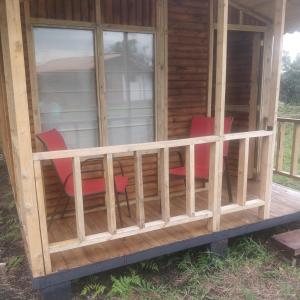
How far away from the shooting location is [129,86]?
3570 millimetres

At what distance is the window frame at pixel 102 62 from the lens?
303 centimetres

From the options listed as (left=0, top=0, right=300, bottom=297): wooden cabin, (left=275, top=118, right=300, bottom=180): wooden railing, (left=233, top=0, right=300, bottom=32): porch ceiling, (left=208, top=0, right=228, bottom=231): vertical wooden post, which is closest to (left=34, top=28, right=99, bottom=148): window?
(left=0, top=0, right=300, bottom=297): wooden cabin

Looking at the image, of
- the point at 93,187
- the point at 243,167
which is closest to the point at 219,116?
the point at 243,167

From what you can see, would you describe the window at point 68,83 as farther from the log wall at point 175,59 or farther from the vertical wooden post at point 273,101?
the vertical wooden post at point 273,101

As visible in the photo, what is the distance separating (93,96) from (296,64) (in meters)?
16.0

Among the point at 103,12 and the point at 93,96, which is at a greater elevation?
the point at 103,12

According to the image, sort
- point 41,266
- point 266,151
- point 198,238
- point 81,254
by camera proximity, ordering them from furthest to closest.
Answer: point 266,151 < point 198,238 < point 81,254 < point 41,266

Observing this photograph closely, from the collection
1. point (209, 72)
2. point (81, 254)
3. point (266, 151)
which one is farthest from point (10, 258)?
point (209, 72)

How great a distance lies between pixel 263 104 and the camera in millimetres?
4578

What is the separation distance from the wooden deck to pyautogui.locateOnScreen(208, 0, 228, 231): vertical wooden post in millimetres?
279

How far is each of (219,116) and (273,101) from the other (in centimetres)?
62

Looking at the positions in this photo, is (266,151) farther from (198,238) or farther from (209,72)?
(209,72)

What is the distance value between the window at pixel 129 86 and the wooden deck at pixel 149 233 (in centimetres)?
84

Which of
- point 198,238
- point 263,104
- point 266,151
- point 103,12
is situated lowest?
point 198,238
